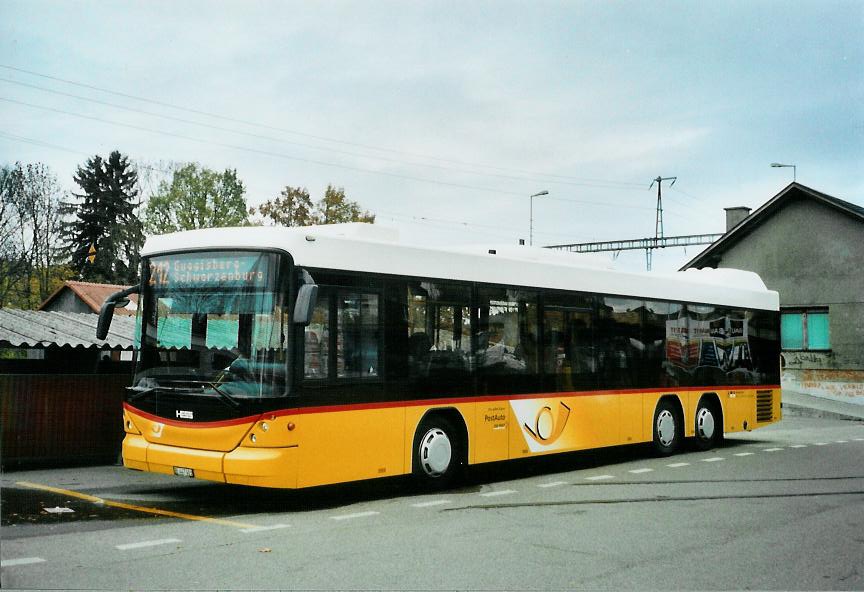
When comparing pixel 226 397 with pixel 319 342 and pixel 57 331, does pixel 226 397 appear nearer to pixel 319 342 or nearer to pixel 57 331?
pixel 319 342

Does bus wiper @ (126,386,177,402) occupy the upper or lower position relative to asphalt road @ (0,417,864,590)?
upper

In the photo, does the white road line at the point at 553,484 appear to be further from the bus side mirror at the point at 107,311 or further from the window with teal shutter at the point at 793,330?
the window with teal shutter at the point at 793,330

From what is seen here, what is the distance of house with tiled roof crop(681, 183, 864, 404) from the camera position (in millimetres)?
35812

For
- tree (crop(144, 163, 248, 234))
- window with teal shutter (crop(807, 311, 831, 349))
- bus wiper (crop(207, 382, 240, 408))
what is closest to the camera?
bus wiper (crop(207, 382, 240, 408))

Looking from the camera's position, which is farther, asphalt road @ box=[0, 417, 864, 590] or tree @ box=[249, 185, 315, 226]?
tree @ box=[249, 185, 315, 226]

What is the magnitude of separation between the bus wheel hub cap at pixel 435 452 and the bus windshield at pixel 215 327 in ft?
7.88

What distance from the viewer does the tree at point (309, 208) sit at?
1868 inches

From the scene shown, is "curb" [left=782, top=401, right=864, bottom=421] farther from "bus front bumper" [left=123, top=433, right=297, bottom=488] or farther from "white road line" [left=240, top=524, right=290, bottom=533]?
"white road line" [left=240, top=524, right=290, bottom=533]

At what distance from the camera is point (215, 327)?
9.96 m

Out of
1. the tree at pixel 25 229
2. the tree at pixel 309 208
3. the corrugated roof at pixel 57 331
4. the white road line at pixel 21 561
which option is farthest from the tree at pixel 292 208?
the white road line at pixel 21 561

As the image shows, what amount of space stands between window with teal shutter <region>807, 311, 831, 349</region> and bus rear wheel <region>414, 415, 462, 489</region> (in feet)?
96.0

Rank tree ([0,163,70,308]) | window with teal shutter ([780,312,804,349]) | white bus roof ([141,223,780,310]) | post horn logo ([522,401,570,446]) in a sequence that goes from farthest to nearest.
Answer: tree ([0,163,70,308]) < window with teal shutter ([780,312,804,349]) < post horn logo ([522,401,570,446]) < white bus roof ([141,223,780,310])

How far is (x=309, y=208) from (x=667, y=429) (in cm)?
3427

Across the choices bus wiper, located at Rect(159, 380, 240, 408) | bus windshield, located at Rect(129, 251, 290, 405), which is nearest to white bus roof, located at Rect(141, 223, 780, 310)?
bus windshield, located at Rect(129, 251, 290, 405)
